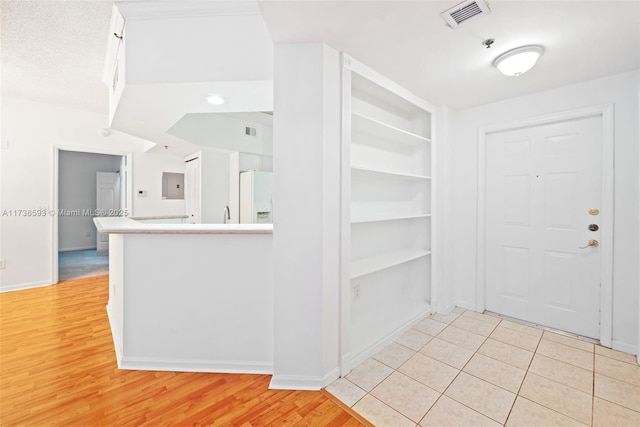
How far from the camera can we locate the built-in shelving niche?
7.17 ft

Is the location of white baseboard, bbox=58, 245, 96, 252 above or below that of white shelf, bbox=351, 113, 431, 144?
below

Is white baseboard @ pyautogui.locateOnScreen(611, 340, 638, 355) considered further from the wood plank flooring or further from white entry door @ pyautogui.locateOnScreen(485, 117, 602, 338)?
the wood plank flooring

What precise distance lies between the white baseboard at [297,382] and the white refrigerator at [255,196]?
9.68ft

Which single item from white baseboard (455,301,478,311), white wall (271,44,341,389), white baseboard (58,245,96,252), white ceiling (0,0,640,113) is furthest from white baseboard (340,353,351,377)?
white baseboard (58,245,96,252)

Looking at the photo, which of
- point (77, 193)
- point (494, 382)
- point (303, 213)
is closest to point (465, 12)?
point (303, 213)

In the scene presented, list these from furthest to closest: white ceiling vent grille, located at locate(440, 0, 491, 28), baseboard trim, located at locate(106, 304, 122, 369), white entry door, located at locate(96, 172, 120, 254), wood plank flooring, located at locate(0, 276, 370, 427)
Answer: white entry door, located at locate(96, 172, 120, 254)
baseboard trim, located at locate(106, 304, 122, 369)
wood plank flooring, located at locate(0, 276, 370, 427)
white ceiling vent grille, located at locate(440, 0, 491, 28)

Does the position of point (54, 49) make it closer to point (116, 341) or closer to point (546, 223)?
point (116, 341)

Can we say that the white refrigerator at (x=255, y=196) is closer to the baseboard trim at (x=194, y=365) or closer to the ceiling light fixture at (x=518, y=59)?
the baseboard trim at (x=194, y=365)

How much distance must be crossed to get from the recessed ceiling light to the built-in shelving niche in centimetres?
113

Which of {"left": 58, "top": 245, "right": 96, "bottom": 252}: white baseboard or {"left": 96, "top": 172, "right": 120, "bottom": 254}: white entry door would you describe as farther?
{"left": 96, "top": 172, "right": 120, "bottom": 254}: white entry door

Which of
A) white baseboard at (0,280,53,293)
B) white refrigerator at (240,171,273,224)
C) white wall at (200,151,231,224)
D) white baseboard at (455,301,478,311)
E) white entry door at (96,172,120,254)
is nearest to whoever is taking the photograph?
white baseboard at (455,301,478,311)

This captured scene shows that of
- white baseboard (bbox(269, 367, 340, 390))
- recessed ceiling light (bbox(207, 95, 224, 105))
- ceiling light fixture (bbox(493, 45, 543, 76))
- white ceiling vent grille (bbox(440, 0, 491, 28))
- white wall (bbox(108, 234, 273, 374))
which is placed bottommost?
white baseboard (bbox(269, 367, 340, 390))

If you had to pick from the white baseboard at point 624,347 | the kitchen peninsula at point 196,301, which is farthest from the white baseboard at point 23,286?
the white baseboard at point 624,347

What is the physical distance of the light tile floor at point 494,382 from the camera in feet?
5.14
